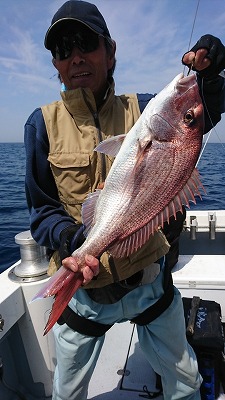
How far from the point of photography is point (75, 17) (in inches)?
86.9

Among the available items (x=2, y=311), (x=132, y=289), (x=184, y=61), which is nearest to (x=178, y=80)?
(x=184, y=61)

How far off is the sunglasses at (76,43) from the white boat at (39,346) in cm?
169

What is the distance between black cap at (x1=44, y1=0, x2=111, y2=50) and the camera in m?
2.21

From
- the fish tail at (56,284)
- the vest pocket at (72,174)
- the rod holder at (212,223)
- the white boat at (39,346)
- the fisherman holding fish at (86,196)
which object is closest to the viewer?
the fish tail at (56,284)

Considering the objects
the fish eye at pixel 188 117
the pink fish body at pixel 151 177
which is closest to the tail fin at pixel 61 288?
the pink fish body at pixel 151 177

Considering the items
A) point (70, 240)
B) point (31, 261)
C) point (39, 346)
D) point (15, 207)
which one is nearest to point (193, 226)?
point (31, 261)

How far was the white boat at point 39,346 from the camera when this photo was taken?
331 centimetres

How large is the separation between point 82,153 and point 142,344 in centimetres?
147

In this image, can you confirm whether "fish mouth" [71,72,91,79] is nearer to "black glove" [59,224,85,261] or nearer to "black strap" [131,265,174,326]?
"black glove" [59,224,85,261]

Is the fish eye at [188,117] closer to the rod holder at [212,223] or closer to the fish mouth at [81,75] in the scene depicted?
the fish mouth at [81,75]

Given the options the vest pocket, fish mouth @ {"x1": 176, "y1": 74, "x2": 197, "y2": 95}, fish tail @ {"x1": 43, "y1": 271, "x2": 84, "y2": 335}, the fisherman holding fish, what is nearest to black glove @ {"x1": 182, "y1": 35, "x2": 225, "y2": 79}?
the fisherman holding fish

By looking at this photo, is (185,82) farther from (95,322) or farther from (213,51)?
(95,322)

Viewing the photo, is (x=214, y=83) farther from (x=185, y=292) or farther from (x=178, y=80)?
(x=185, y=292)

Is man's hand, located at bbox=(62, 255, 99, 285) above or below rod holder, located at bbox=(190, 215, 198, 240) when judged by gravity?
above
